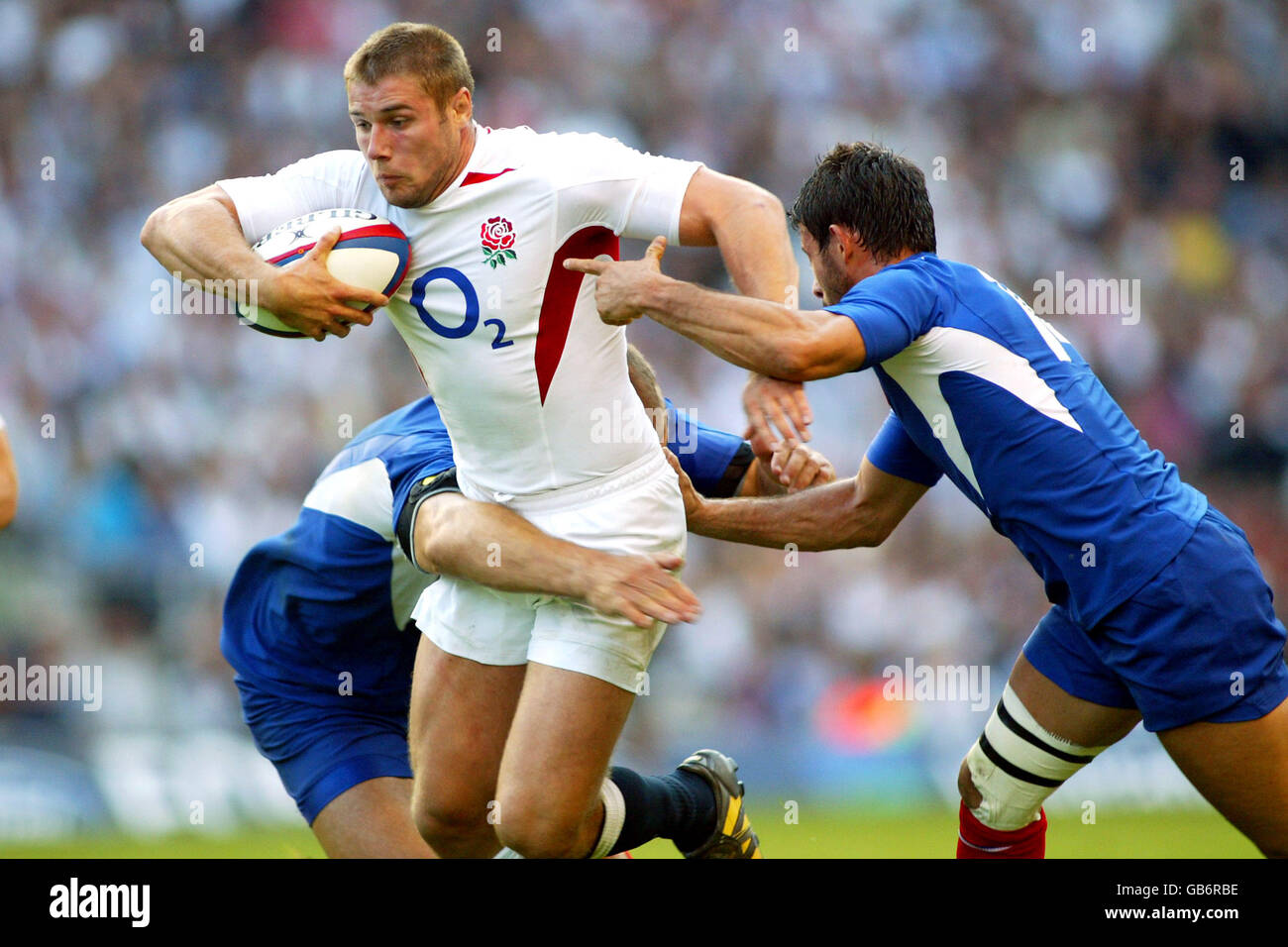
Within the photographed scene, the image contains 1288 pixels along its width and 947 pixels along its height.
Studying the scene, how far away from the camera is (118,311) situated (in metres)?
9.55

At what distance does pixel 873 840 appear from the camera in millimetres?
7656

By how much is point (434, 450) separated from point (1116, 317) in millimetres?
7681

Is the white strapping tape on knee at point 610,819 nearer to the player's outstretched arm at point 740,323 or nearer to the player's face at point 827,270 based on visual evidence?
the player's outstretched arm at point 740,323

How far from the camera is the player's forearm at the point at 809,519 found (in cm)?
514

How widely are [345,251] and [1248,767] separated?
2.97 meters

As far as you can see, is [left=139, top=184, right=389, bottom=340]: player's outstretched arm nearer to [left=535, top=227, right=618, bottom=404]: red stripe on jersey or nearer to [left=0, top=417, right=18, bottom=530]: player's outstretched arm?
[left=535, top=227, right=618, bottom=404]: red stripe on jersey

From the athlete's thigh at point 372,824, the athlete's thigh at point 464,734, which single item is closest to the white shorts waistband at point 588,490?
the athlete's thigh at point 464,734

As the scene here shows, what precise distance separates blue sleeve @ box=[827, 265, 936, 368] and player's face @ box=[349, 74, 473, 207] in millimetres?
1248

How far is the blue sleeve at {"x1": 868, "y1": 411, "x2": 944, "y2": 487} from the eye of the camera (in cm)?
496

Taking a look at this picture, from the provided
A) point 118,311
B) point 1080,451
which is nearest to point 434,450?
point 1080,451

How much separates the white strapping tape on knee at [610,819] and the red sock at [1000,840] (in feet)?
3.95

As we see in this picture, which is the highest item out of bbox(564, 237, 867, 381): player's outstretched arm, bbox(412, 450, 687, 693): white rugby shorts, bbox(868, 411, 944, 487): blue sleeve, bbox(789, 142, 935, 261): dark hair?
bbox(789, 142, 935, 261): dark hair

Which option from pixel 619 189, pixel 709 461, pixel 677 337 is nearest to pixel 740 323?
pixel 619 189

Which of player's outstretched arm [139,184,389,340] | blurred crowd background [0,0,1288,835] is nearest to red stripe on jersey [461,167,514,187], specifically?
player's outstretched arm [139,184,389,340]
